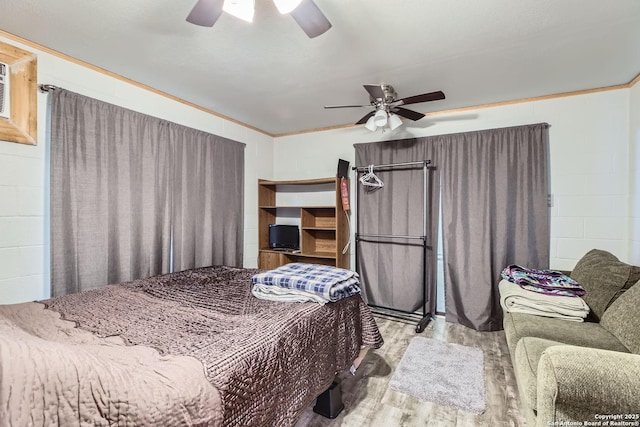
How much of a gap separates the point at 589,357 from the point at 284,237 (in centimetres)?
344

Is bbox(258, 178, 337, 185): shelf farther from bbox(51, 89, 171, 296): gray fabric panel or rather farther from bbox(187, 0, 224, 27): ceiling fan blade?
bbox(187, 0, 224, 27): ceiling fan blade

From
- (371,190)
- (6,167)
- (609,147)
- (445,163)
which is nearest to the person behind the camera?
(6,167)

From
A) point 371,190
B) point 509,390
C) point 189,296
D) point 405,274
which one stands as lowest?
point 509,390

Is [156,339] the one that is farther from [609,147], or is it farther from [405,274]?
[609,147]

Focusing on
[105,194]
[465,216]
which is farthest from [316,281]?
[465,216]

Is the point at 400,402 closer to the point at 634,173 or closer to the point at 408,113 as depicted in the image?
the point at 408,113

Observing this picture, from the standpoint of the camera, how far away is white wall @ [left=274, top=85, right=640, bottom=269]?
284cm

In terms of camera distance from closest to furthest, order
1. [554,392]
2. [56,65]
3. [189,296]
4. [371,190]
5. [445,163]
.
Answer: [554,392] < [189,296] < [56,65] < [445,163] < [371,190]

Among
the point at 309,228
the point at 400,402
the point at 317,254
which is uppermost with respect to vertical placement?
the point at 309,228

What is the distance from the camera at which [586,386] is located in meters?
1.14

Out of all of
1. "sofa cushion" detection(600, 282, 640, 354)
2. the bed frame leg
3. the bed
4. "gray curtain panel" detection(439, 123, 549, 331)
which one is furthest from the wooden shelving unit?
"sofa cushion" detection(600, 282, 640, 354)

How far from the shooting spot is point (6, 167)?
2072 mm

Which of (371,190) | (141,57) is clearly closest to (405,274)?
(371,190)

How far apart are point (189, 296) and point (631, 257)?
12.4 ft
